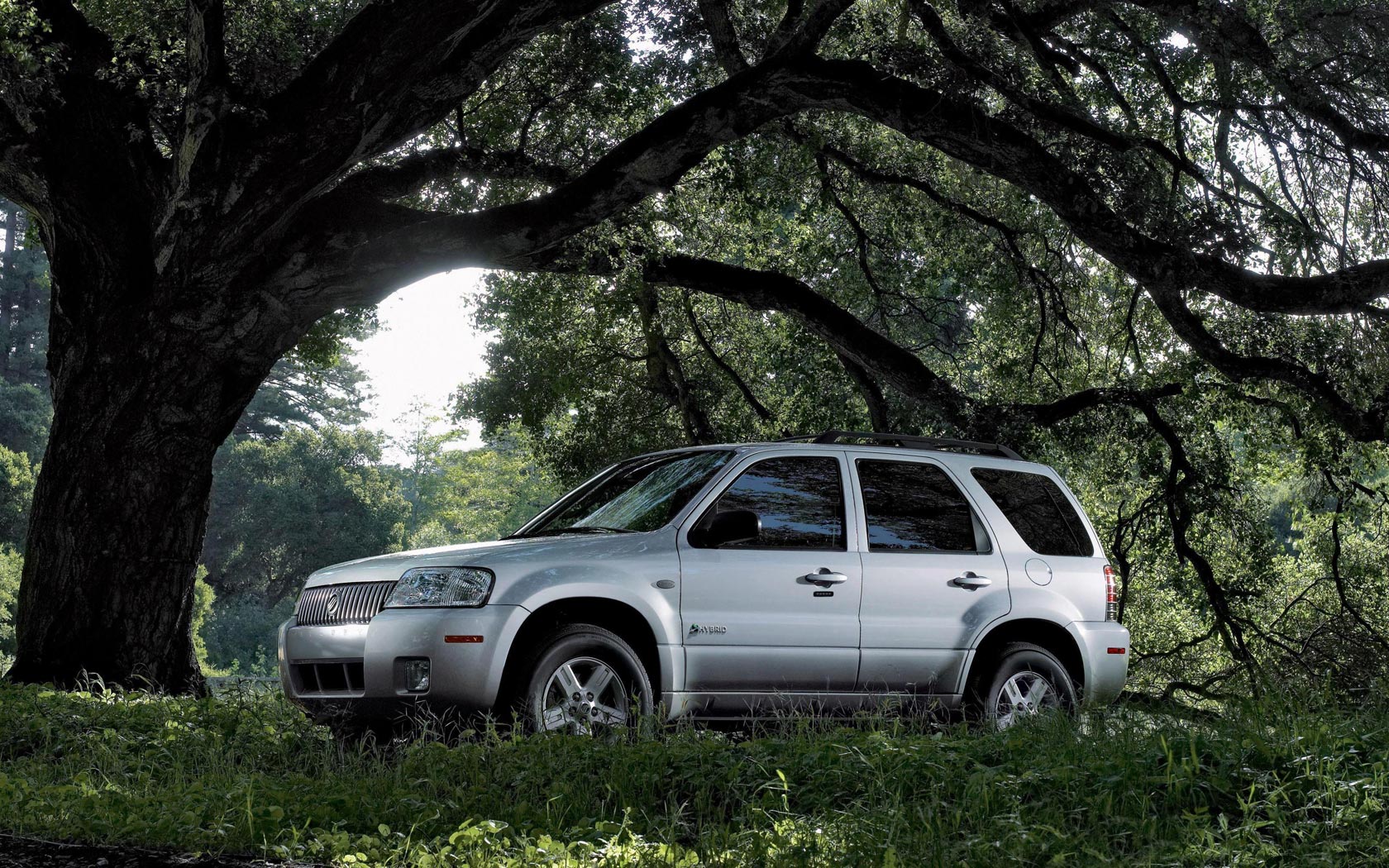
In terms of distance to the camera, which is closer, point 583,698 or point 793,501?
point 583,698

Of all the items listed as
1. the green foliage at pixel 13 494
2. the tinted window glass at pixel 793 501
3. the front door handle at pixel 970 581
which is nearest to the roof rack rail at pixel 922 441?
the tinted window glass at pixel 793 501

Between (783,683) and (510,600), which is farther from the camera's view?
(783,683)

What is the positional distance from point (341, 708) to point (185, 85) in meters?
7.22

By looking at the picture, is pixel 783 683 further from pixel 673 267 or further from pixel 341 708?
pixel 673 267

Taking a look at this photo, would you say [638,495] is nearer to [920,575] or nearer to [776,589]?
[776,589]

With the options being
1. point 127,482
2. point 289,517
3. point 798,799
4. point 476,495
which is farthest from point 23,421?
point 798,799

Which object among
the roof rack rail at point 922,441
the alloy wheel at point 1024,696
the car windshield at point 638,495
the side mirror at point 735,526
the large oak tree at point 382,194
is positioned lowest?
the alloy wheel at point 1024,696

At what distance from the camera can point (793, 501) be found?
807cm

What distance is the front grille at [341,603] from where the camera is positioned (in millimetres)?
7273

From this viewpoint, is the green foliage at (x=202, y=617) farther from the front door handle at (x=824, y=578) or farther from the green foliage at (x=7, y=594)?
the front door handle at (x=824, y=578)

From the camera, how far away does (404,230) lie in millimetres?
11664

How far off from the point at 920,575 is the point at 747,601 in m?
1.22

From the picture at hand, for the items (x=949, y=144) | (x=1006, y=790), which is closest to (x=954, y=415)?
(x=949, y=144)

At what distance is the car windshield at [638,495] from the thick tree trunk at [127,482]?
162 inches
